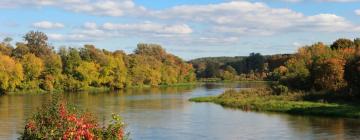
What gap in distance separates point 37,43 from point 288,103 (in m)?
81.1

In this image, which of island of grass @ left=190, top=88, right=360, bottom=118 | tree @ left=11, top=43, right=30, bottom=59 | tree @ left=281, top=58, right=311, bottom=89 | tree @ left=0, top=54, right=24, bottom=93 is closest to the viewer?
island of grass @ left=190, top=88, right=360, bottom=118

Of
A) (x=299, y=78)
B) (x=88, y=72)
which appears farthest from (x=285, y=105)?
(x=88, y=72)

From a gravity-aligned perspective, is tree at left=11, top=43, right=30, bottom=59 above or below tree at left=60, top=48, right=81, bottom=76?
above

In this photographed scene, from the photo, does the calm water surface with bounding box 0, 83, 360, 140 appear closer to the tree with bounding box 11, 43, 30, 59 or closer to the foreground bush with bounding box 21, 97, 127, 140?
the foreground bush with bounding box 21, 97, 127, 140

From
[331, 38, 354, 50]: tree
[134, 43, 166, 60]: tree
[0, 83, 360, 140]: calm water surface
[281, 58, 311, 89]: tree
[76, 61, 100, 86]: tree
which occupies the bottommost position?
[0, 83, 360, 140]: calm water surface

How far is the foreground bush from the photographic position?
563 inches

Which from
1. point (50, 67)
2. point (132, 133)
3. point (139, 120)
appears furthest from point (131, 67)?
point (132, 133)

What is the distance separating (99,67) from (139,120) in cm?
7714

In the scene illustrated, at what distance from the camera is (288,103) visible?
5372 centimetres

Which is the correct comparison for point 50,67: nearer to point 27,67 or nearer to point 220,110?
point 27,67

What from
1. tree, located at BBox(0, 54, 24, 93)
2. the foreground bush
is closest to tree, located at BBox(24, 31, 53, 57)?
tree, located at BBox(0, 54, 24, 93)

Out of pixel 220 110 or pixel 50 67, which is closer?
pixel 220 110

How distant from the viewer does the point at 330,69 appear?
189ft

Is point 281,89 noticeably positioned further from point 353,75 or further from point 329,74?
point 353,75
